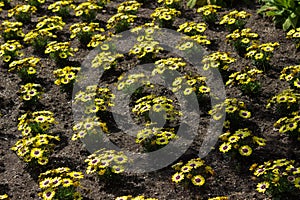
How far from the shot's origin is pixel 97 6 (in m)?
9.31

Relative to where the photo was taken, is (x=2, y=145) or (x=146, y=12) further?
(x=146, y=12)

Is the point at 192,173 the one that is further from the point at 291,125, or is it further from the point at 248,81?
the point at 248,81

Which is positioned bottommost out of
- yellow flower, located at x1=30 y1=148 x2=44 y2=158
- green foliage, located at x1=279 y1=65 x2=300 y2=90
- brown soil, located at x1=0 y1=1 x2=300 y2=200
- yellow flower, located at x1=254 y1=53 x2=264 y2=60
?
brown soil, located at x1=0 y1=1 x2=300 y2=200

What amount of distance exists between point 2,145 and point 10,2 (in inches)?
177

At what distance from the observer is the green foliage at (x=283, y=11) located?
8227mm

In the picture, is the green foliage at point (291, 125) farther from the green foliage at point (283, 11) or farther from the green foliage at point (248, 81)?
the green foliage at point (283, 11)

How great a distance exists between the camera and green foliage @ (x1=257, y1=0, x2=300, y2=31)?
27.0 feet

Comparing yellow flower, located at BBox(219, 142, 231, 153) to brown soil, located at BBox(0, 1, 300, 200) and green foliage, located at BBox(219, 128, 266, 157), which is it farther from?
brown soil, located at BBox(0, 1, 300, 200)

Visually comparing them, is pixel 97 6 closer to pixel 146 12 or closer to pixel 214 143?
pixel 146 12

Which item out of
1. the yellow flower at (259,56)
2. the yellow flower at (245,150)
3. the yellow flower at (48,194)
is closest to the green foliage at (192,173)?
the yellow flower at (245,150)

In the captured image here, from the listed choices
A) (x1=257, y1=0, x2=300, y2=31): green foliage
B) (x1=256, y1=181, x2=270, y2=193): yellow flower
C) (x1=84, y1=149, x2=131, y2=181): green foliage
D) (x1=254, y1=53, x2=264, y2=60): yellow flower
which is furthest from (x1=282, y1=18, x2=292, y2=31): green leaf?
(x1=84, y1=149, x2=131, y2=181): green foliage

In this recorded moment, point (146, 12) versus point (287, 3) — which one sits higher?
point (287, 3)

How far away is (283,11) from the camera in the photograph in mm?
8469

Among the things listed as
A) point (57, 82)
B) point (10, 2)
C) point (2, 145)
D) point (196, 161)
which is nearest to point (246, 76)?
point (196, 161)
